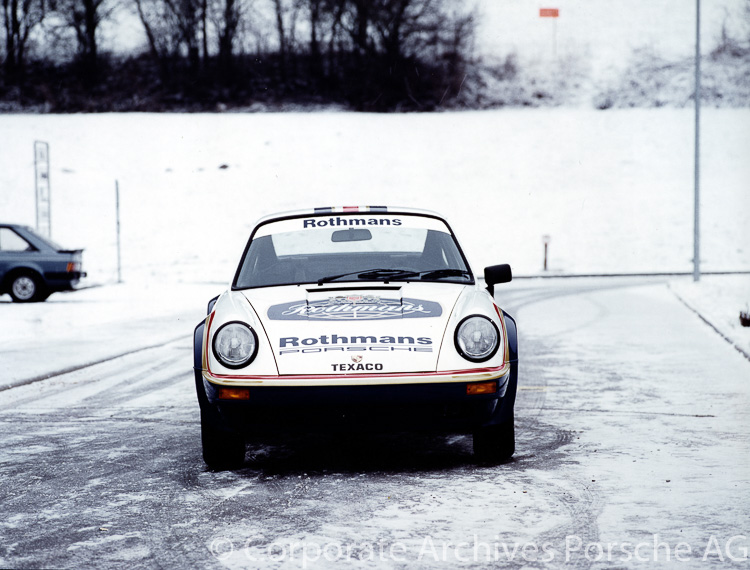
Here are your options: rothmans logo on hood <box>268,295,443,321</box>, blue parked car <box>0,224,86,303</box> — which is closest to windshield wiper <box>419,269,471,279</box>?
rothmans logo on hood <box>268,295,443,321</box>

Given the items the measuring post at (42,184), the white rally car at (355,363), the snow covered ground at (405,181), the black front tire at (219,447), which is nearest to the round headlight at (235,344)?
the white rally car at (355,363)

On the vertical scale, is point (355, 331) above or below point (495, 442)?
above

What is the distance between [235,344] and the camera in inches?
218

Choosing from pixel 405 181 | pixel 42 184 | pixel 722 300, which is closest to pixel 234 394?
pixel 722 300

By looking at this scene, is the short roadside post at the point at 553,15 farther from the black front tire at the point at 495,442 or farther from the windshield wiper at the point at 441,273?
the black front tire at the point at 495,442

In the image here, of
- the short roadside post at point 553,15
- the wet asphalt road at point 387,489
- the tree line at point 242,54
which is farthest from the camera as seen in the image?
the short roadside post at point 553,15

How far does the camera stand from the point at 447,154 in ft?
156

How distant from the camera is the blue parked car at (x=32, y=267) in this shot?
1962 cm

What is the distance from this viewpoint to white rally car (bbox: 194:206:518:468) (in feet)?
17.6

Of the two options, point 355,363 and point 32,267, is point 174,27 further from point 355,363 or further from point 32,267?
point 355,363

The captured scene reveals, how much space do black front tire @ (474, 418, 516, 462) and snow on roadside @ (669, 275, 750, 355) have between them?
5968 millimetres

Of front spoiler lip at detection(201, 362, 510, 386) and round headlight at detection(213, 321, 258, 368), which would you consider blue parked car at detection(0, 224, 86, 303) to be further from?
front spoiler lip at detection(201, 362, 510, 386)

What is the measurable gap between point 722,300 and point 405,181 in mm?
26511

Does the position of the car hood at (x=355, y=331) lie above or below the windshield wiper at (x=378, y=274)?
below
